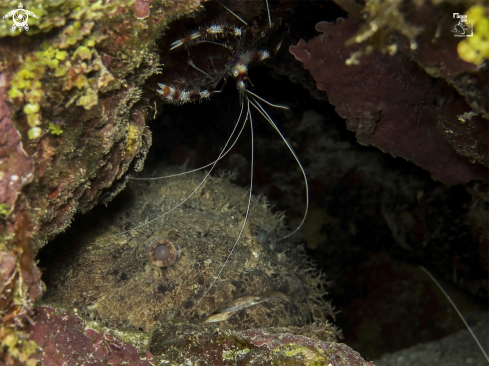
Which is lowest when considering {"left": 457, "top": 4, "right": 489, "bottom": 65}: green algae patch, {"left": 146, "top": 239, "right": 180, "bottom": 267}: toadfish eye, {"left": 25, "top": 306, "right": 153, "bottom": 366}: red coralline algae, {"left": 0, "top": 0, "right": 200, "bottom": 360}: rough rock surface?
{"left": 146, "top": 239, "right": 180, "bottom": 267}: toadfish eye

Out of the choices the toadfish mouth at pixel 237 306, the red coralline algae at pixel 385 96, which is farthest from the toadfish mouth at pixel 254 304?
the red coralline algae at pixel 385 96

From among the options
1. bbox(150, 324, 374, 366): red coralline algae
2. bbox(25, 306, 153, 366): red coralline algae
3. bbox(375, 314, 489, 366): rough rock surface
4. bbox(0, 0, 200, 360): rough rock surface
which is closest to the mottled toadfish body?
bbox(150, 324, 374, 366): red coralline algae

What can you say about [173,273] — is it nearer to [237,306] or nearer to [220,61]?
[237,306]

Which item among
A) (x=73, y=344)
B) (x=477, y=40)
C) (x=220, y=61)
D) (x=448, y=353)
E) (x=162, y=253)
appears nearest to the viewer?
(x=477, y=40)

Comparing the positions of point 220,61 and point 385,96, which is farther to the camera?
point 220,61

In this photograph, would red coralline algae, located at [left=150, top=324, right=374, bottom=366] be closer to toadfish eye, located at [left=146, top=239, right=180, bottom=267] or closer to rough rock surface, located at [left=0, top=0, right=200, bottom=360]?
toadfish eye, located at [left=146, top=239, right=180, bottom=267]

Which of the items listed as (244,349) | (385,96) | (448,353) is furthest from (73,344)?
(448,353)

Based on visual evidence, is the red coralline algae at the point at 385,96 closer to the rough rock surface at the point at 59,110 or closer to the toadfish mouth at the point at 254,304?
the rough rock surface at the point at 59,110

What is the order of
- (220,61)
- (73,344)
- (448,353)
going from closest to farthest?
1. (73,344)
2. (220,61)
3. (448,353)
